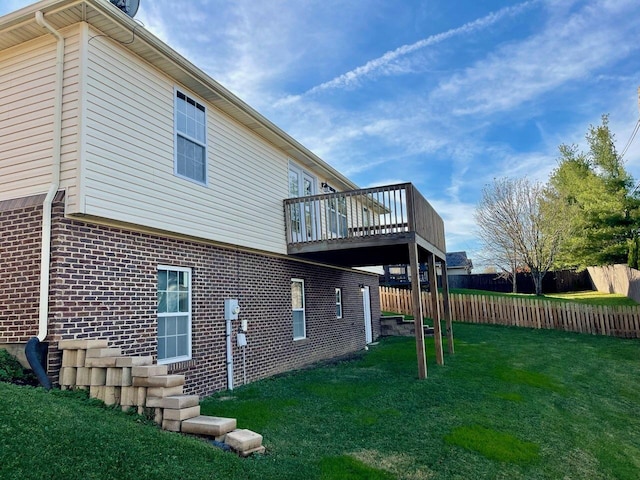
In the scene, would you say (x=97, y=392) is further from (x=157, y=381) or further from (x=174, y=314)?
(x=174, y=314)

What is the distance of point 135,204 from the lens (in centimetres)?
654

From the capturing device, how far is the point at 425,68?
17.4 metres

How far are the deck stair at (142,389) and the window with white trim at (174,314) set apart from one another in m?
1.62

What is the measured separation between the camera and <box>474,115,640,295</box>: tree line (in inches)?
945

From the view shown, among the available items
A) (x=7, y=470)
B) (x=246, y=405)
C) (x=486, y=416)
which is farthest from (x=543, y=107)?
(x=7, y=470)

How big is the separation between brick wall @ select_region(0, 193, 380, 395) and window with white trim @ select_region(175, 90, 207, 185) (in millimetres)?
1317

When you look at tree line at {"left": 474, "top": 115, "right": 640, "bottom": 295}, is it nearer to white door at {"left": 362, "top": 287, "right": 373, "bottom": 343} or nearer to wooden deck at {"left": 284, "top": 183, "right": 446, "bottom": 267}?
white door at {"left": 362, "top": 287, "right": 373, "bottom": 343}

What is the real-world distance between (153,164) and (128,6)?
3.11m

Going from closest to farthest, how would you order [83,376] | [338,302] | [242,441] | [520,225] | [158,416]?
[242,441] < [158,416] < [83,376] < [338,302] < [520,225]

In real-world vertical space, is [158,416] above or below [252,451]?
above

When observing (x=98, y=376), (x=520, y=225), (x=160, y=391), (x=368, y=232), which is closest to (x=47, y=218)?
(x=98, y=376)

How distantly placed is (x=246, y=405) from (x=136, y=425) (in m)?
2.45

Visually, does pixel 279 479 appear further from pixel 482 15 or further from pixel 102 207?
pixel 482 15

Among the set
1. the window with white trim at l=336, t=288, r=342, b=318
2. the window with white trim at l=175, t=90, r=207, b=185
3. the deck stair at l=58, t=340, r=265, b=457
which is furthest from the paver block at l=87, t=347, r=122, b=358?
the window with white trim at l=336, t=288, r=342, b=318
